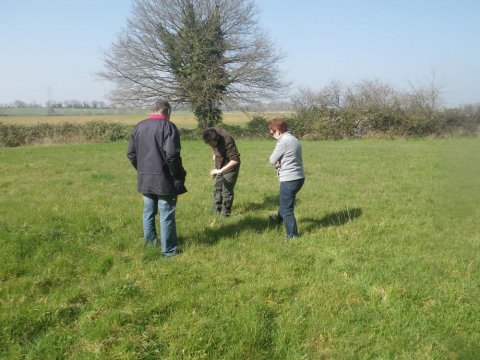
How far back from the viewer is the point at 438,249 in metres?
5.51

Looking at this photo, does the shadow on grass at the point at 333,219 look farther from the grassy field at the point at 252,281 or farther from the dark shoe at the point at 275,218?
the dark shoe at the point at 275,218

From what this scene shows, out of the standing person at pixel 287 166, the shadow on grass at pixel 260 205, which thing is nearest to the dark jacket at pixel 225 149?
the shadow on grass at pixel 260 205

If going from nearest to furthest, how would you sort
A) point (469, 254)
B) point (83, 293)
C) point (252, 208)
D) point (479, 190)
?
point (479, 190), point (83, 293), point (469, 254), point (252, 208)

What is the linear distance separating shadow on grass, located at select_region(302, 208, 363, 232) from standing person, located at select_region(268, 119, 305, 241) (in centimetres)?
83

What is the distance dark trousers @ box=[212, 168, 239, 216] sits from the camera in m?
7.57

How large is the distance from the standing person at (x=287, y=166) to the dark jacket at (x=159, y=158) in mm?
1620

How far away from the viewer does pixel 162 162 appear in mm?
5180

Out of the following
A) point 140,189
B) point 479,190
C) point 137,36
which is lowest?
point 140,189

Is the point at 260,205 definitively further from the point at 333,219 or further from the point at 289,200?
the point at 289,200

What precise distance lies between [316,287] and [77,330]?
8.58ft

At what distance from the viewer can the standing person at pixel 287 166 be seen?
239 inches

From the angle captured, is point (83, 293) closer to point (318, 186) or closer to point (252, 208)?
point (252, 208)

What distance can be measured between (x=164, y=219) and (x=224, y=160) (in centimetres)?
262

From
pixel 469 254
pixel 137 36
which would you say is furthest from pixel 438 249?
pixel 137 36
